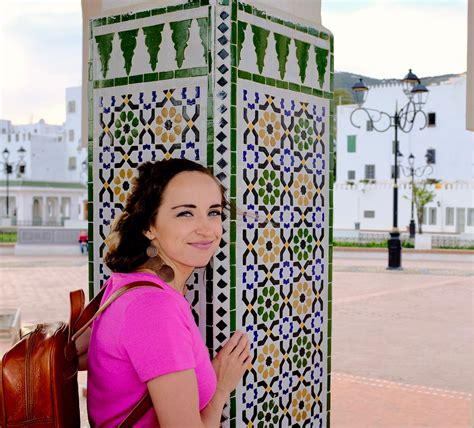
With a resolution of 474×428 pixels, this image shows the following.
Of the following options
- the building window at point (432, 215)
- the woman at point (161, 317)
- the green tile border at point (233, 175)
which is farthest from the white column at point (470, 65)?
the building window at point (432, 215)

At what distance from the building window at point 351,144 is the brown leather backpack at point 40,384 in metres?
26.5

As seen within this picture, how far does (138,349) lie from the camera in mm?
1175

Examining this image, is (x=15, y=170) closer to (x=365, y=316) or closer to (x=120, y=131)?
(x=365, y=316)

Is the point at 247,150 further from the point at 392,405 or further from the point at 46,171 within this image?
the point at 46,171

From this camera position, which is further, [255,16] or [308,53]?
[308,53]

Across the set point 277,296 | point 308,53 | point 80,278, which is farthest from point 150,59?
point 80,278

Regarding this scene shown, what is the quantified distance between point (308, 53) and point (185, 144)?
1.27 feet

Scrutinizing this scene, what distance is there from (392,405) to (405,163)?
23087mm

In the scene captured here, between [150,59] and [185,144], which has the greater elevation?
[150,59]

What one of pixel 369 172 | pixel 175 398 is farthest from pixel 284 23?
pixel 369 172

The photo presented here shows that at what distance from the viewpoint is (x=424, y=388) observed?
521cm

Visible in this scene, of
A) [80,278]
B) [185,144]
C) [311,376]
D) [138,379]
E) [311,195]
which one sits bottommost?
[80,278]

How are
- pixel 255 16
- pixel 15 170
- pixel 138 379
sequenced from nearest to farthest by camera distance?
pixel 138 379
pixel 255 16
pixel 15 170

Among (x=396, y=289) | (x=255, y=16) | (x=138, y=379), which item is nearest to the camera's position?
(x=138, y=379)
